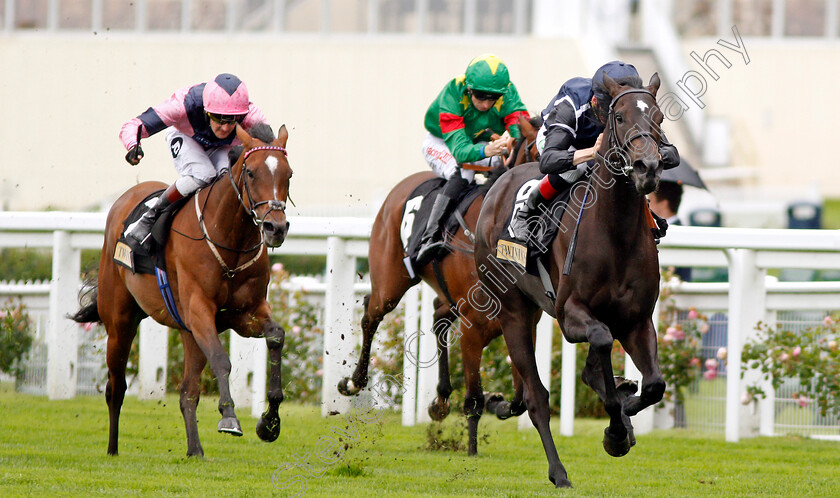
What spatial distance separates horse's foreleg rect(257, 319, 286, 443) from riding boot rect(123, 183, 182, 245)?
975 millimetres

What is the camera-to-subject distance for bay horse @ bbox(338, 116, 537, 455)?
643 centimetres

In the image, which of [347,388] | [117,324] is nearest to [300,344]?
[347,388]

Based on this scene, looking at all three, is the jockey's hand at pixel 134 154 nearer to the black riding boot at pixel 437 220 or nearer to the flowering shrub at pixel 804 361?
the black riding boot at pixel 437 220

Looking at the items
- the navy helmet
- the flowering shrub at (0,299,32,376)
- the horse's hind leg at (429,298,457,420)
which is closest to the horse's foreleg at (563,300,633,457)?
the navy helmet

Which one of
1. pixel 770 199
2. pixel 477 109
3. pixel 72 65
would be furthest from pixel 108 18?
pixel 477 109

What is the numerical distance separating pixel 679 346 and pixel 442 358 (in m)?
1.51

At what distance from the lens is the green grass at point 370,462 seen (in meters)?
5.18

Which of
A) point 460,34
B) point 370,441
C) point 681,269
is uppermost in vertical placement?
point 460,34

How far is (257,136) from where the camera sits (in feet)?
19.0

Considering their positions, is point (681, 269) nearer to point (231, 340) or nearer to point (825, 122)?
point (231, 340)

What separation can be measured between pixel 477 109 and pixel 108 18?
14.4m

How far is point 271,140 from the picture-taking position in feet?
18.9

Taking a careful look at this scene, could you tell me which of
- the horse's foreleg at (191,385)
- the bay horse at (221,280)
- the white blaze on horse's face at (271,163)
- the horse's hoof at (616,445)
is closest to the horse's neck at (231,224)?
the bay horse at (221,280)

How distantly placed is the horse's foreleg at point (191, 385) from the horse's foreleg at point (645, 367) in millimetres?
2376
